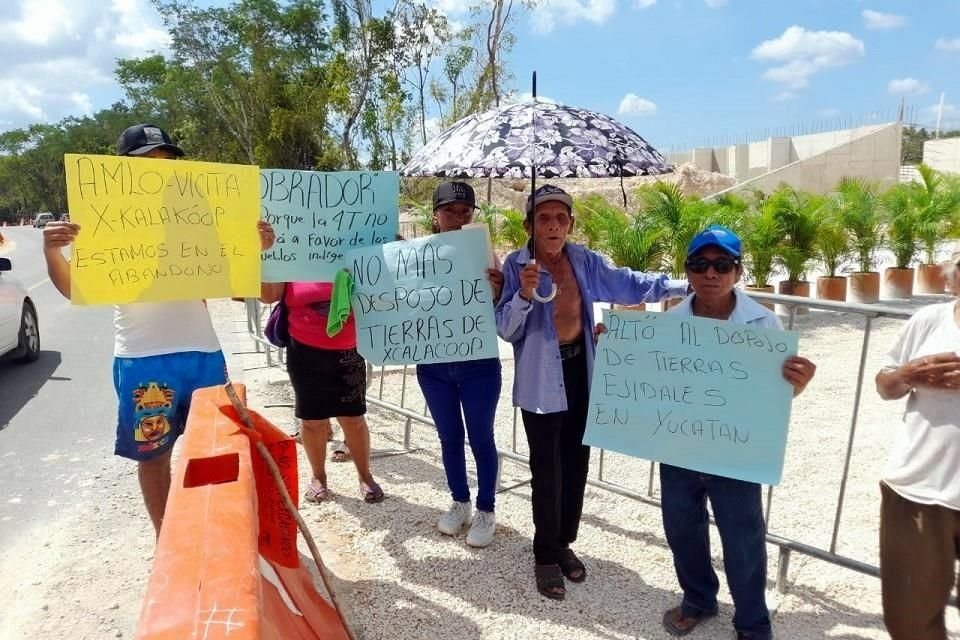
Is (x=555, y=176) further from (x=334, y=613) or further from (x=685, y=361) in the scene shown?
(x=334, y=613)

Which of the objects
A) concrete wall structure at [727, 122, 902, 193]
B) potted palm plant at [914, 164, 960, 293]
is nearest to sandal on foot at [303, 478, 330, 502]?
potted palm plant at [914, 164, 960, 293]

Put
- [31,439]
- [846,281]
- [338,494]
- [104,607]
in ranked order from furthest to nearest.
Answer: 1. [846,281]
2. [31,439]
3. [338,494]
4. [104,607]

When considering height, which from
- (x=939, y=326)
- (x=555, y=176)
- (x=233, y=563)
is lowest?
(x=233, y=563)

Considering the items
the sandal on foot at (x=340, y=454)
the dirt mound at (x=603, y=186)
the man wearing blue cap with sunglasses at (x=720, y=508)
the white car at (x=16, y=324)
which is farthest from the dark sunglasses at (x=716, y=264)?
the dirt mound at (x=603, y=186)

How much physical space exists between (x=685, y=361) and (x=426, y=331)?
3.77 ft

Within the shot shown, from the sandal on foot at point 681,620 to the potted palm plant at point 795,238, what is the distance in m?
7.75

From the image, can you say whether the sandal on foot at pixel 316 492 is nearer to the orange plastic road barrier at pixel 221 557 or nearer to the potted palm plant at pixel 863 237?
the orange plastic road barrier at pixel 221 557

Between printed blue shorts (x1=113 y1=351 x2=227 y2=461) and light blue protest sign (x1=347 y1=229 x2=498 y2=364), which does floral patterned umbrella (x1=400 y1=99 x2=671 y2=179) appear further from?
printed blue shorts (x1=113 y1=351 x2=227 y2=461)

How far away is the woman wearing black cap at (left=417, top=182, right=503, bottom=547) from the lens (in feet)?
9.92

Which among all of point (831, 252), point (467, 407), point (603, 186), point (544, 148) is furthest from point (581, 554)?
point (603, 186)

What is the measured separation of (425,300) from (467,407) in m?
0.61

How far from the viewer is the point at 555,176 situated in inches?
100.0

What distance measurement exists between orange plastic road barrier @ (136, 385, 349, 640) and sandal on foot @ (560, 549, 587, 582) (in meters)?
1.13

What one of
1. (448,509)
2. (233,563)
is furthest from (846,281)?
(233,563)
